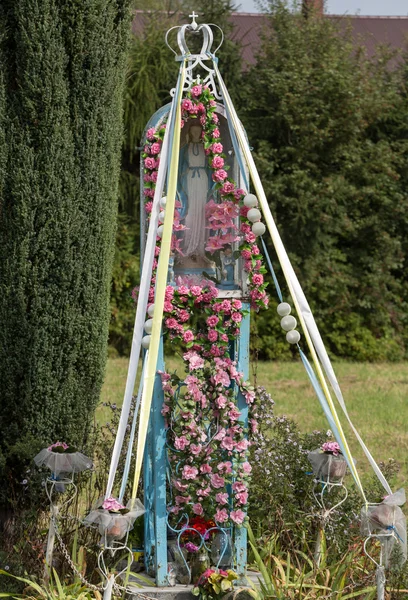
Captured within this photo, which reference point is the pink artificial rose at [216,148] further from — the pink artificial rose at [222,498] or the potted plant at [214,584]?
the potted plant at [214,584]

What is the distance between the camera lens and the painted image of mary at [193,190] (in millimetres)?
3881

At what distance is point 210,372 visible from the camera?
3.74 metres

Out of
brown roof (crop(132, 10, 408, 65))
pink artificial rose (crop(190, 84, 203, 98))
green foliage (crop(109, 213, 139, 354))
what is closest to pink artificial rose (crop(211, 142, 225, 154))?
pink artificial rose (crop(190, 84, 203, 98))

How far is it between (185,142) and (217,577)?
78.5 inches

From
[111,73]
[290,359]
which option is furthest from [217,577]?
[290,359]

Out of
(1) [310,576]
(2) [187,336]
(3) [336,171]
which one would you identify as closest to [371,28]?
(3) [336,171]

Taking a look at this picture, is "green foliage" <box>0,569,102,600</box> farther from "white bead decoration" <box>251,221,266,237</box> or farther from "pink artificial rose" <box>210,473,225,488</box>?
"white bead decoration" <box>251,221,266,237</box>

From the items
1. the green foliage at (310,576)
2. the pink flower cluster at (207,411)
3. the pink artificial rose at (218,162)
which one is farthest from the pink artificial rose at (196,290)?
the green foliage at (310,576)

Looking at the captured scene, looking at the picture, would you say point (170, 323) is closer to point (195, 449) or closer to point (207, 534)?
point (195, 449)

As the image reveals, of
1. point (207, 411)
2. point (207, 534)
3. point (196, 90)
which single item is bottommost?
point (207, 534)

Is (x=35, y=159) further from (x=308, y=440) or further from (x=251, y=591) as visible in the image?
(x=251, y=591)

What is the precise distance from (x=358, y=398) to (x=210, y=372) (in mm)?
5135

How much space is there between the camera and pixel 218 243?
12.5 ft

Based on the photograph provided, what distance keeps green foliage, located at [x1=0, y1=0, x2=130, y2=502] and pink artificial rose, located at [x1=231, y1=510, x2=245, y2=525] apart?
1.22 m
